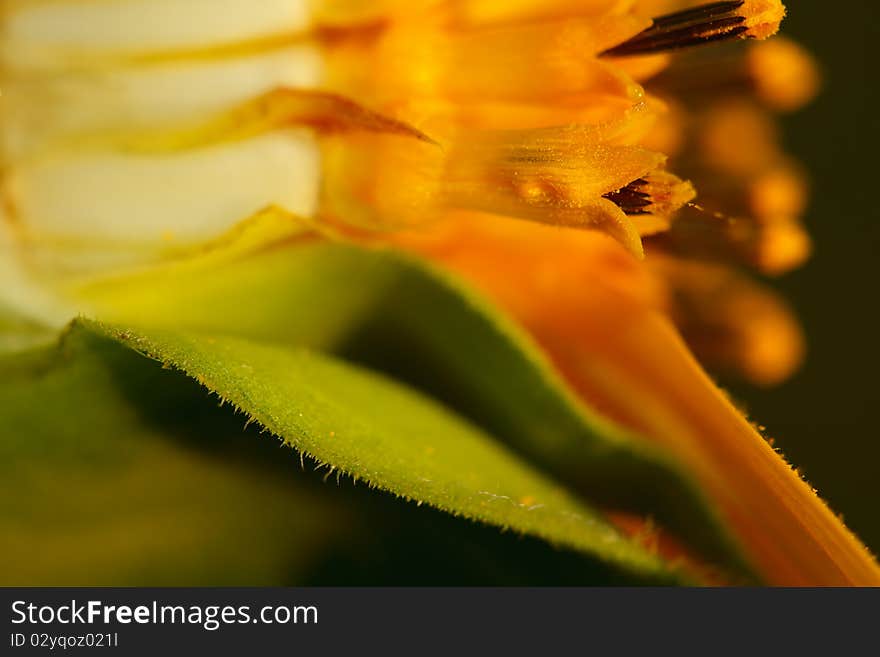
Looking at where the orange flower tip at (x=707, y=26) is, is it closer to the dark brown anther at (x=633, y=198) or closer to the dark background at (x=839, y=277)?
the dark brown anther at (x=633, y=198)

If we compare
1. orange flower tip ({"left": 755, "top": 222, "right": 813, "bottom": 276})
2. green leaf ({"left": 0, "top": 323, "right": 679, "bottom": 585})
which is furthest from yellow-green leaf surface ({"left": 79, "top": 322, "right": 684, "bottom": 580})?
orange flower tip ({"left": 755, "top": 222, "right": 813, "bottom": 276})

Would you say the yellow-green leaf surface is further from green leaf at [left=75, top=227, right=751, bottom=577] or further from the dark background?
the dark background

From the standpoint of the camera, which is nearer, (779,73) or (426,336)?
(426,336)

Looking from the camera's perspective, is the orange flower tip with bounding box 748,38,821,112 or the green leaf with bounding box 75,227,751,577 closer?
the green leaf with bounding box 75,227,751,577

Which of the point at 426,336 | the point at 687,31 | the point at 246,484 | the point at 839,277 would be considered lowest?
the point at 839,277

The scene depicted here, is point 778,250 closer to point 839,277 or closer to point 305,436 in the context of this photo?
point 839,277

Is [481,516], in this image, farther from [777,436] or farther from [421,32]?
[777,436]

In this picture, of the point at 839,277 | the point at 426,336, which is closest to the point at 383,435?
the point at 426,336

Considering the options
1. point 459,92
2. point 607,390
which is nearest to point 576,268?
point 607,390
